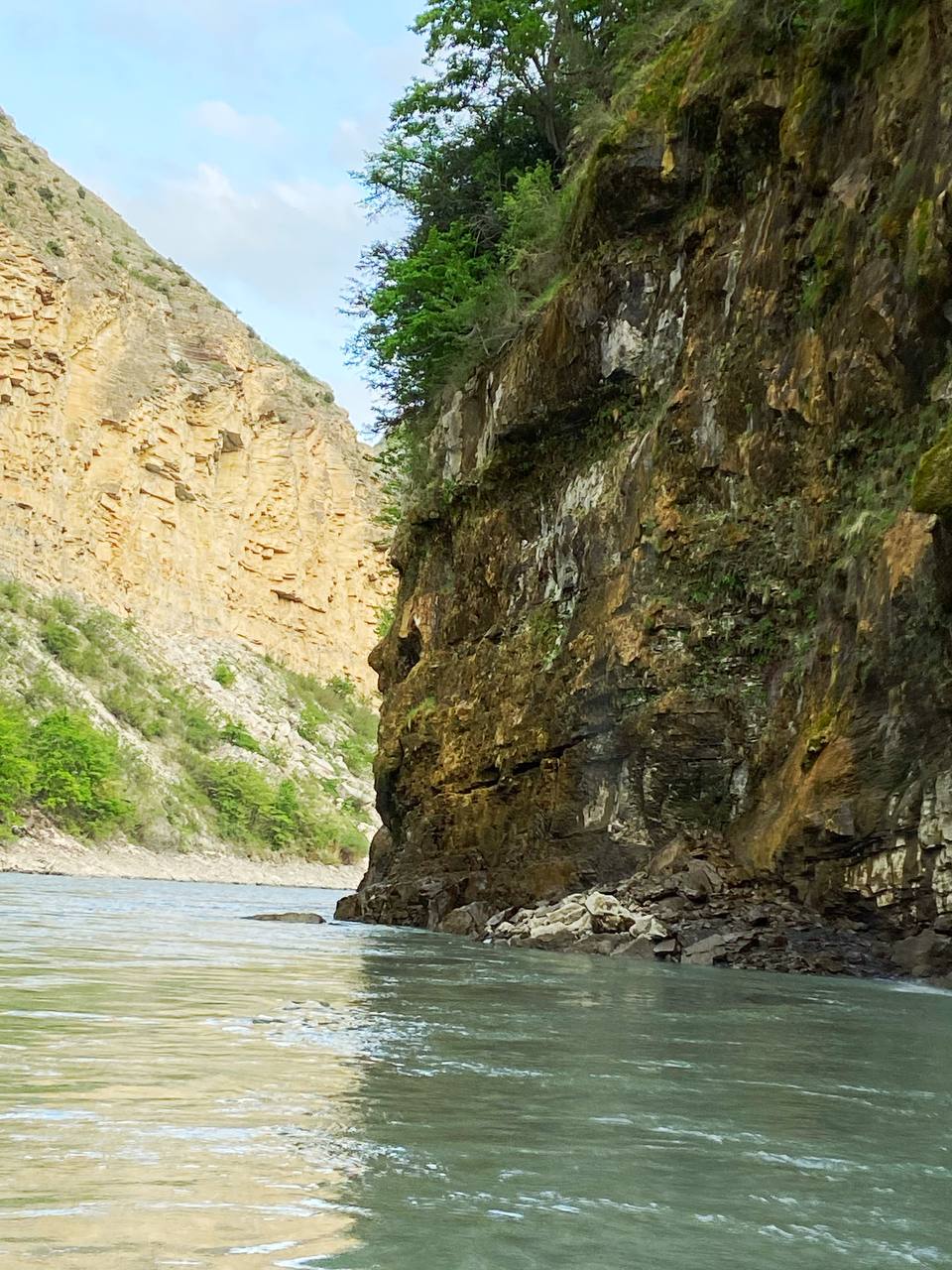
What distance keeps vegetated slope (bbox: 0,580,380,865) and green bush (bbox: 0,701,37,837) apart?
0.06 metres

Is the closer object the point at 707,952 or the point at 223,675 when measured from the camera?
the point at 707,952

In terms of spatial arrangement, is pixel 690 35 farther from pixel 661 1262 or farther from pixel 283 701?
pixel 283 701

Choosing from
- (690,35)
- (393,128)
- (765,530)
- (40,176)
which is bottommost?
(765,530)

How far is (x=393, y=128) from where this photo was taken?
27391mm

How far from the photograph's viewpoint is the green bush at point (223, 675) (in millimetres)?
71062

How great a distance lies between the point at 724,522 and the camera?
16438mm

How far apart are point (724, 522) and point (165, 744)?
51.7 metres

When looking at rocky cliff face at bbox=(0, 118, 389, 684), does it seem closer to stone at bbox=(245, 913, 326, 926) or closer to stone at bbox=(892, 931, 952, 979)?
stone at bbox=(245, 913, 326, 926)

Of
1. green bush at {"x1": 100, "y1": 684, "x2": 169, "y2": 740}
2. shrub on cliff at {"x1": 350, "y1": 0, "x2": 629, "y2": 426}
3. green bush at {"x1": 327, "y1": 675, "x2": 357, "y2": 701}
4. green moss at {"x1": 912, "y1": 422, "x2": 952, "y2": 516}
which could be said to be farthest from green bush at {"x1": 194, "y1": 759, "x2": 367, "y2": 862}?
green moss at {"x1": 912, "y1": 422, "x2": 952, "y2": 516}

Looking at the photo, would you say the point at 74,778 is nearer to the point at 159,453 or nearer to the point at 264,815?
the point at 264,815

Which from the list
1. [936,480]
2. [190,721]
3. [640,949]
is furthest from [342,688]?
[936,480]

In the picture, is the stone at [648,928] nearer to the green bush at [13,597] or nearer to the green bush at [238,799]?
the green bush at [238,799]

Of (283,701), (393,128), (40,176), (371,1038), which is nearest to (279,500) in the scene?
(283,701)

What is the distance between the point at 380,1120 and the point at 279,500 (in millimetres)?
78387
